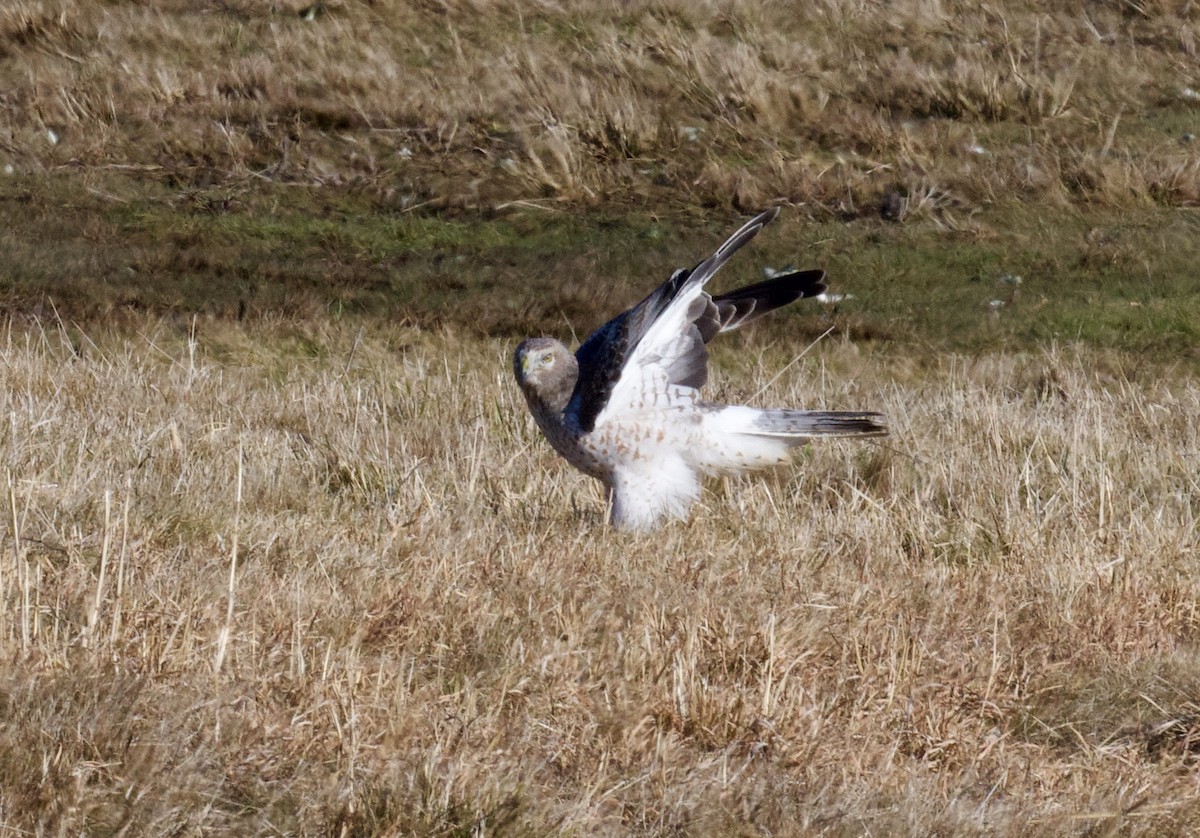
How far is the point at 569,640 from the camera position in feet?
11.6

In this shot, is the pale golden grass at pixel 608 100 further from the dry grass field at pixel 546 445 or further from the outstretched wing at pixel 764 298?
the outstretched wing at pixel 764 298

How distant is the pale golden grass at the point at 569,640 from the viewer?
110 inches

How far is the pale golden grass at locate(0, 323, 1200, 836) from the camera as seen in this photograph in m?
2.78

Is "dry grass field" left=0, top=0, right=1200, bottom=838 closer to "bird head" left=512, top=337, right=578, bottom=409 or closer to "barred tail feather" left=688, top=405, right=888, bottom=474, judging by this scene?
"barred tail feather" left=688, top=405, right=888, bottom=474

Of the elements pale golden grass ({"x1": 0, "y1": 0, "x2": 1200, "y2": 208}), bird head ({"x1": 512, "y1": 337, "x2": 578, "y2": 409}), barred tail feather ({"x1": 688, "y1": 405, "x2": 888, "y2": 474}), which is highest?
bird head ({"x1": 512, "y1": 337, "x2": 578, "y2": 409})

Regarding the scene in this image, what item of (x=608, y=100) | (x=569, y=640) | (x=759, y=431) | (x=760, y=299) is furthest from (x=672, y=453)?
(x=608, y=100)

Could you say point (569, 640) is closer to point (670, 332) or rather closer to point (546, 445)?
point (670, 332)

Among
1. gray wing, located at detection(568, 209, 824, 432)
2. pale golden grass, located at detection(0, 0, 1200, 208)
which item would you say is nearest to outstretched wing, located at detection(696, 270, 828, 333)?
gray wing, located at detection(568, 209, 824, 432)

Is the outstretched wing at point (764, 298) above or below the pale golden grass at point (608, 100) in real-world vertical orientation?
above

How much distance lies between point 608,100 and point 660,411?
6.99 m

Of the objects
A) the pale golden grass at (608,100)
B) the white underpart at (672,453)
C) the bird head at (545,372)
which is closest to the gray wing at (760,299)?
the white underpart at (672,453)

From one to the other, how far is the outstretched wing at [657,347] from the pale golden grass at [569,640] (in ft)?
1.31

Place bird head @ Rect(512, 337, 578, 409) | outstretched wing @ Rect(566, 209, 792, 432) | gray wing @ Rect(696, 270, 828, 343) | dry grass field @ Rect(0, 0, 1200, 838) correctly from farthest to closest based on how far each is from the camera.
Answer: gray wing @ Rect(696, 270, 828, 343) → bird head @ Rect(512, 337, 578, 409) → outstretched wing @ Rect(566, 209, 792, 432) → dry grass field @ Rect(0, 0, 1200, 838)

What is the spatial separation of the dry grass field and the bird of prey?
18 cm
